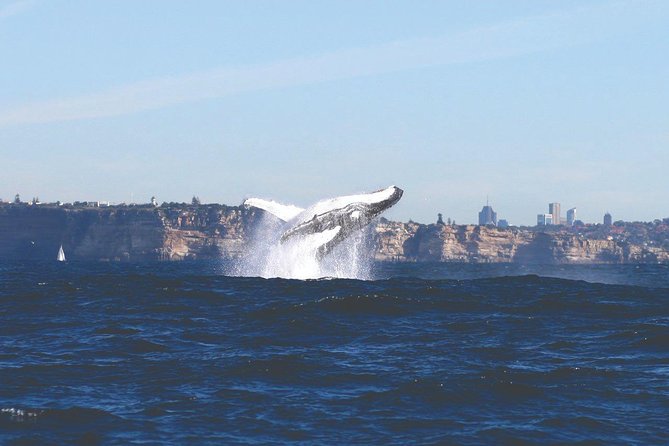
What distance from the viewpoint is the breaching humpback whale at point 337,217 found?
4628 centimetres

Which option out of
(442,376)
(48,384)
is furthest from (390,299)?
(48,384)

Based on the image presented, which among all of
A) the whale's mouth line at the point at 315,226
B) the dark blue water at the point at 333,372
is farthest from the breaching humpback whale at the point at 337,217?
the dark blue water at the point at 333,372

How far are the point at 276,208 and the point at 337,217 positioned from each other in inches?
181

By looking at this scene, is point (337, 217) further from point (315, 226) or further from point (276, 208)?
point (276, 208)

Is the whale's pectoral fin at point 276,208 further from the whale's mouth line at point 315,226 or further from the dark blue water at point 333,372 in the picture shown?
the dark blue water at point 333,372

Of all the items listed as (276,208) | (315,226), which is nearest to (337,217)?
(315,226)

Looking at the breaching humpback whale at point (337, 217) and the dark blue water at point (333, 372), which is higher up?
the breaching humpback whale at point (337, 217)

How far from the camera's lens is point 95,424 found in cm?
1906

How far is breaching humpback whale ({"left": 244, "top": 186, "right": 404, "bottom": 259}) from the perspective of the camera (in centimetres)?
4628

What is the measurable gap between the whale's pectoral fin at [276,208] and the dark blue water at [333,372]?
9976 mm

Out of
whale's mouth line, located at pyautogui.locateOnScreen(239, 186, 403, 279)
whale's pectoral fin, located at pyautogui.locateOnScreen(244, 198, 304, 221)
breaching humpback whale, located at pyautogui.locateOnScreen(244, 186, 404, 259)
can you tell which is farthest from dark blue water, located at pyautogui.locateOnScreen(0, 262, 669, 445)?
whale's pectoral fin, located at pyautogui.locateOnScreen(244, 198, 304, 221)

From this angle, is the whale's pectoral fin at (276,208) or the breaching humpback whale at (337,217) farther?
the whale's pectoral fin at (276,208)

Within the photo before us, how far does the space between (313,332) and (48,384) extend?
32.5ft

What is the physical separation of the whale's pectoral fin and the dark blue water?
32.7ft
